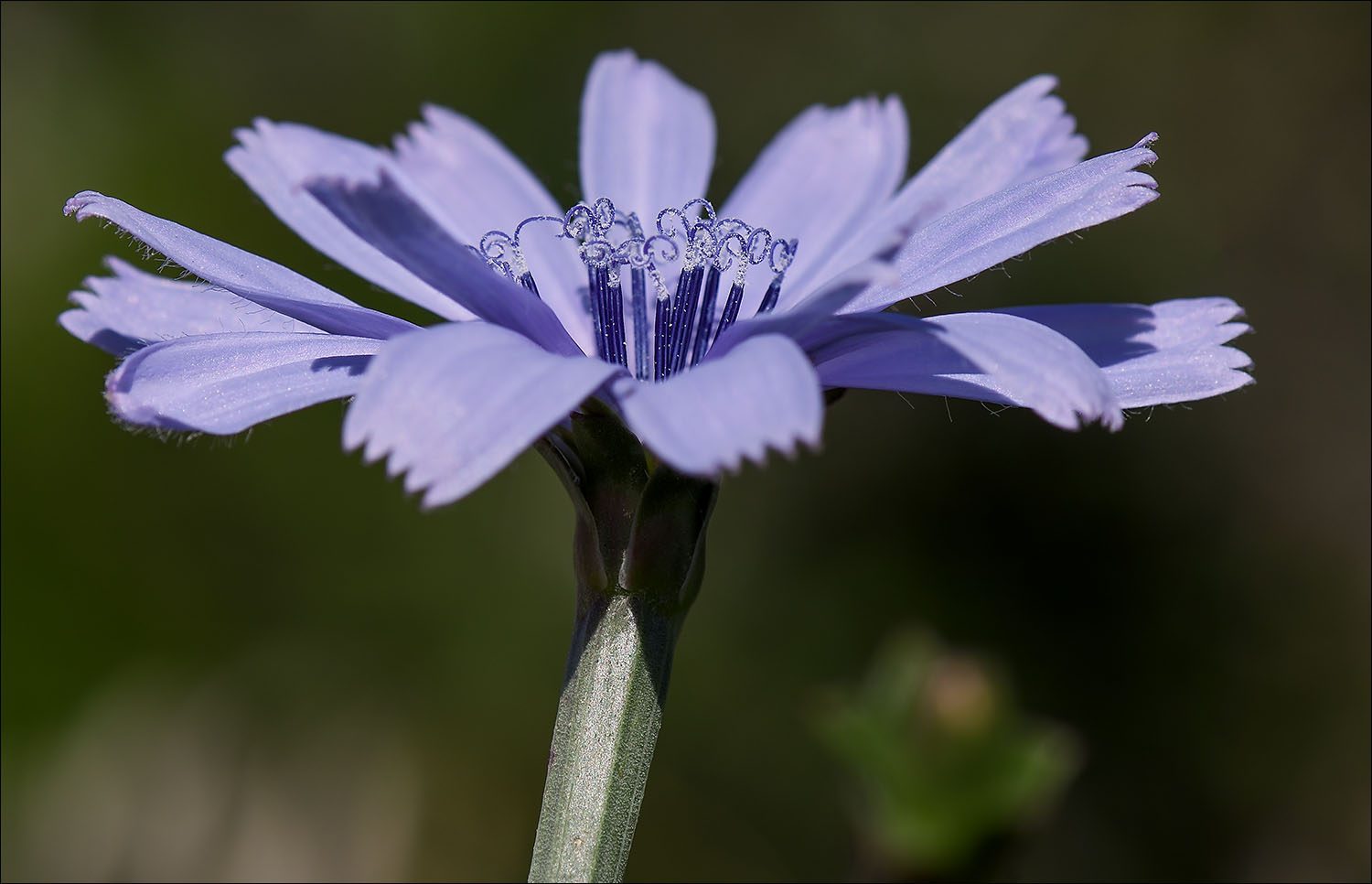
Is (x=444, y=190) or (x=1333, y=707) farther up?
(x=444, y=190)

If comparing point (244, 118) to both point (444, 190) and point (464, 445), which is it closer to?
point (444, 190)

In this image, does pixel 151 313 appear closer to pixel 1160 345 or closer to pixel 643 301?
pixel 643 301

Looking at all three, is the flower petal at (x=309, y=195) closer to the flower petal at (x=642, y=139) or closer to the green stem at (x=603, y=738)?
the flower petal at (x=642, y=139)

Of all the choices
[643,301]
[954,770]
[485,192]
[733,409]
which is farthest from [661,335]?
[954,770]

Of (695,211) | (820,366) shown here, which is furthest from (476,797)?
(820,366)

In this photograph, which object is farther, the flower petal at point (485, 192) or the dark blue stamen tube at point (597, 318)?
the flower petal at point (485, 192)

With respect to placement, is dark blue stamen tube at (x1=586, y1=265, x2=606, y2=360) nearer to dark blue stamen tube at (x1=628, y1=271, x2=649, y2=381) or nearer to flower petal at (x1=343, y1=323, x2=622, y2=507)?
dark blue stamen tube at (x1=628, y1=271, x2=649, y2=381)

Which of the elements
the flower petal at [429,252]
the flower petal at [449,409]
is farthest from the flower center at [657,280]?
the flower petal at [449,409]
